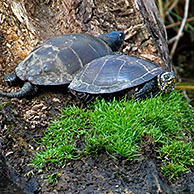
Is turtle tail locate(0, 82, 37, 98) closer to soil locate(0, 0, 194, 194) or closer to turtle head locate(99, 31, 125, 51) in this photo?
soil locate(0, 0, 194, 194)

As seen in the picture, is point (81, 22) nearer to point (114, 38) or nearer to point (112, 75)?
point (114, 38)

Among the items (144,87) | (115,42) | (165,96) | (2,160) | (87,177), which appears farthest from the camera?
(115,42)

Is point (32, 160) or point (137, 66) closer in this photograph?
point (32, 160)

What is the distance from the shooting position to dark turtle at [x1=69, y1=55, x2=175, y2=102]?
4.22 meters

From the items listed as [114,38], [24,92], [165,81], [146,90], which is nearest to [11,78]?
[24,92]

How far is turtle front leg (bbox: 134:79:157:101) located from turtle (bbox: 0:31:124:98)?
0.88 meters

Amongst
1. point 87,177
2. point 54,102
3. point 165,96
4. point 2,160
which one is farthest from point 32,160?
point 165,96

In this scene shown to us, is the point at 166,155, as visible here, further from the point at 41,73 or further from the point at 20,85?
the point at 20,85

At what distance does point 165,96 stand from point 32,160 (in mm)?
1999

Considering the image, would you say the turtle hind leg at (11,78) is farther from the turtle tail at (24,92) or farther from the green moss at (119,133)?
the green moss at (119,133)

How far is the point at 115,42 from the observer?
5.28m

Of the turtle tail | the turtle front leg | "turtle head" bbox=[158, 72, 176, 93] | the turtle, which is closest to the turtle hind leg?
the turtle

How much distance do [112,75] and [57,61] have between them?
2.62ft

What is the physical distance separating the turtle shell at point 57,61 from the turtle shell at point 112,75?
0.18 meters
